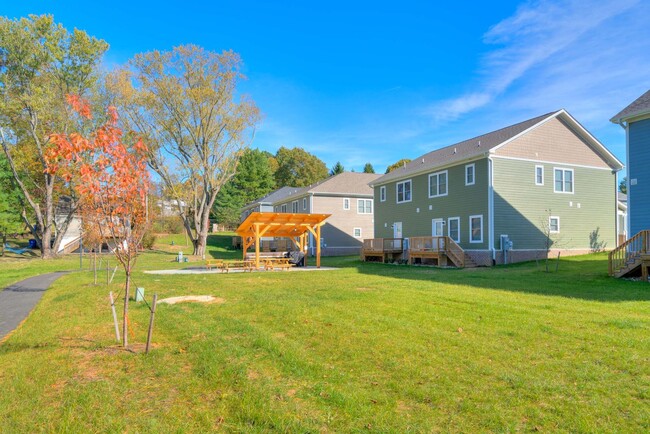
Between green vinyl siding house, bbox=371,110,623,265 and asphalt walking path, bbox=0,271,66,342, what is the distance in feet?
59.7

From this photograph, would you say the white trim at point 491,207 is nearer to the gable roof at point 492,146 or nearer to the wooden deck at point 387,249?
the gable roof at point 492,146

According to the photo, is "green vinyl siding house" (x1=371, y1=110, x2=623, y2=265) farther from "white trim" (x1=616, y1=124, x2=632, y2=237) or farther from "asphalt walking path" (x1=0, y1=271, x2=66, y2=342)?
"asphalt walking path" (x1=0, y1=271, x2=66, y2=342)

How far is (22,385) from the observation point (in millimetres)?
4785

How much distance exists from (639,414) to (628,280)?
37.1 feet

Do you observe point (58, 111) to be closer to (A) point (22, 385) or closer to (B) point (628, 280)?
(A) point (22, 385)

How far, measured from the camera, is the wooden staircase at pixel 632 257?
42.0ft

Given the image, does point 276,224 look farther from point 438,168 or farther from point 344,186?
point 344,186

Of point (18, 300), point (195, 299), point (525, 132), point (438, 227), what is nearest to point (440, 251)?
point (438, 227)

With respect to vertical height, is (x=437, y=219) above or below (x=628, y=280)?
above

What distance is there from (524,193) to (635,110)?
303 inches

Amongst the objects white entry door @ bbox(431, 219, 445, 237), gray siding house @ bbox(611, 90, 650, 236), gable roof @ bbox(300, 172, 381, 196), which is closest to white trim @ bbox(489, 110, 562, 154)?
white entry door @ bbox(431, 219, 445, 237)

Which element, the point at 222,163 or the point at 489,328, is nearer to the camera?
the point at 489,328

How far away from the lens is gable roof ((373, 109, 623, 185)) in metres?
22.2

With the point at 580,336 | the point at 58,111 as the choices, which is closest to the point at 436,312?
the point at 580,336
